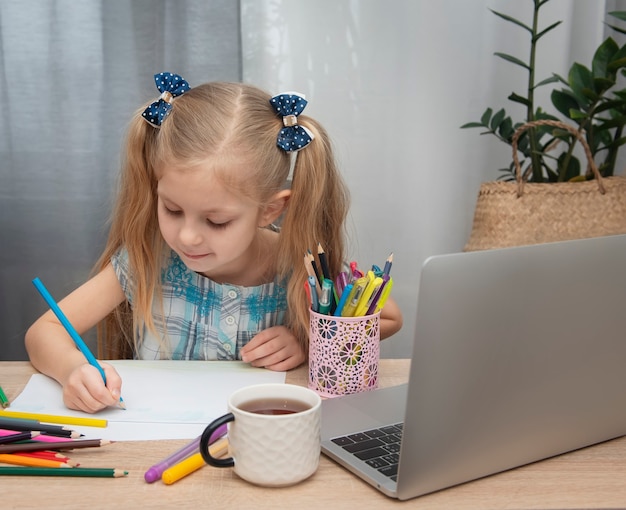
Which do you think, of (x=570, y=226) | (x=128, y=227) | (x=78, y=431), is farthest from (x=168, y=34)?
(x=78, y=431)

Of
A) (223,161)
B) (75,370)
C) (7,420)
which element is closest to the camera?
(7,420)

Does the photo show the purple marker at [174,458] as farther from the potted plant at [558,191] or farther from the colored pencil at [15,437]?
the potted plant at [558,191]

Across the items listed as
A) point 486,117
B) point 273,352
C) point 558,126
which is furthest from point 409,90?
point 273,352

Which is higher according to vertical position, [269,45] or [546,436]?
[269,45]

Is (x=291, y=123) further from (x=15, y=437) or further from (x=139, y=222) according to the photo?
(x=15, y=437)

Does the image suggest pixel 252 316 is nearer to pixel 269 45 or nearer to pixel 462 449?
pixel 462 449

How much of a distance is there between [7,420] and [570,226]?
1308mm

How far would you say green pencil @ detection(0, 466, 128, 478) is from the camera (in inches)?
26.5

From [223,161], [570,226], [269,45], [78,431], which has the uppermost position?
[269,45]

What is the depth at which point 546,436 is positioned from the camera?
713 millimetres

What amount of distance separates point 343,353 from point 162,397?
23 cm

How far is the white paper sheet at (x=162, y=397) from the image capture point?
31.4 inches

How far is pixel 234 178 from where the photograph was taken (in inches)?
40.2

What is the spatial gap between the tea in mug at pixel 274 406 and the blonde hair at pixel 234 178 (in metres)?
0.35
